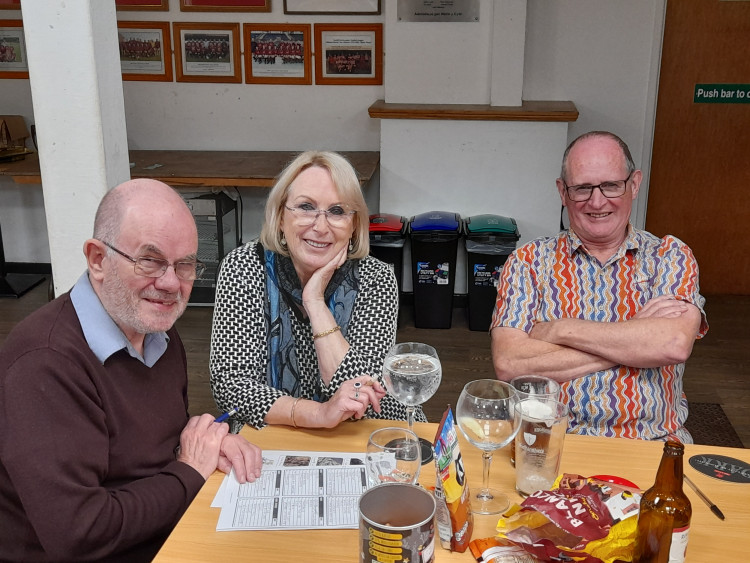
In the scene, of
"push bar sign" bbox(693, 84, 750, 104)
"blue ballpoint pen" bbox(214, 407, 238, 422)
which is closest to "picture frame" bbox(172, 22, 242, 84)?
"push bar sign" bbox(693, 84, 750, 104)

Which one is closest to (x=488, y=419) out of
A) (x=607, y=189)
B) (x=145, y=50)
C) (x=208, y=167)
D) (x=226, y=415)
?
(x=226, y=415)

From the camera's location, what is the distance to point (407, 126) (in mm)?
4723

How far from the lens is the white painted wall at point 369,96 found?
4.74 m

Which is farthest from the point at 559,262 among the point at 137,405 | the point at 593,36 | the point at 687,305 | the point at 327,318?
the point at 593,36

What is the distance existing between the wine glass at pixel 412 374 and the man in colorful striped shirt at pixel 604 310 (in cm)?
54

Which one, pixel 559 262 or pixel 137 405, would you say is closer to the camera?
pixel 137 405

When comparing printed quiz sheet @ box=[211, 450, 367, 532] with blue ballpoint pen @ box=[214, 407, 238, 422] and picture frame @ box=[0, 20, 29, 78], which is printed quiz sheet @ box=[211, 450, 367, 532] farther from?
picture frame @ box=[0, 20, 29, 78]

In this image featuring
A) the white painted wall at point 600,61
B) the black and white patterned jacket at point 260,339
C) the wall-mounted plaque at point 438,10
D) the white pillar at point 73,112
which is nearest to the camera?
the black and white patterned jacket at point 260,339

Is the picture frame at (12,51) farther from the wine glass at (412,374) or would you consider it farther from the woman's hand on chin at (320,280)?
the wine glass at (412,374)

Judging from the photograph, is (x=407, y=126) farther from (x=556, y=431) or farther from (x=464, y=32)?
(x=556, y=431)

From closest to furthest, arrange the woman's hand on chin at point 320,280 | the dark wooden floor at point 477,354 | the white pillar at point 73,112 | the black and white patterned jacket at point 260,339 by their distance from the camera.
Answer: the black and white patterned jacket at point 260,339
the woman's hand on chin at point 320,280
the white pillar at point 73,112
the dark wooden floor at point 477,354

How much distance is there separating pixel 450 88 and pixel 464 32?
367mm

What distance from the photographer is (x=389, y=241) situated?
4.60 metres

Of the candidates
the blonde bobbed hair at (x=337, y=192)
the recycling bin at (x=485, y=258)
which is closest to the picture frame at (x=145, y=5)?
the recycling bin at (x=485, y=258)
